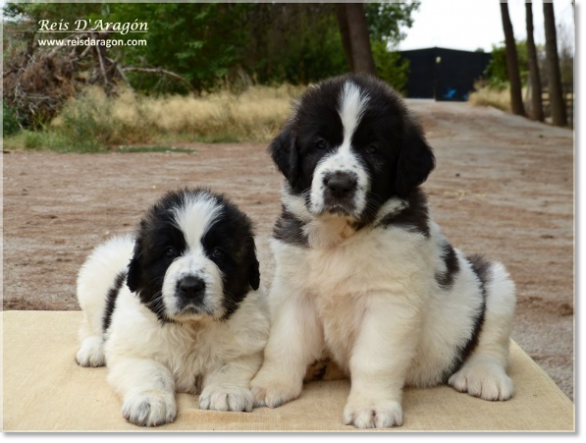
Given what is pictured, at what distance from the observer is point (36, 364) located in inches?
157

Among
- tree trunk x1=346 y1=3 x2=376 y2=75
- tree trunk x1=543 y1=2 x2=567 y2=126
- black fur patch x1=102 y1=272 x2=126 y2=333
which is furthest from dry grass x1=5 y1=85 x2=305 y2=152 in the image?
tree trunk x1=543 y1=2 x2=567 y2=126

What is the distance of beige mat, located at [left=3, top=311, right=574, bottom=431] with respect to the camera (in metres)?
3.20

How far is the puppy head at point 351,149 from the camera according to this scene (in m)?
3.07

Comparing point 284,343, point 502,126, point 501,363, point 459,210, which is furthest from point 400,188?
point 502,126

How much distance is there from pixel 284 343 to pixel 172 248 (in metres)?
0.69

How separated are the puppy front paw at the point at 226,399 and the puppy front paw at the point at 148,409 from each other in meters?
0.17

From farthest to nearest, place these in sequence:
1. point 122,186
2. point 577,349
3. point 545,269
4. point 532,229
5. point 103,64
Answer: point 532,229
point 545,269
point 122,186
point 103,64
point 577,349

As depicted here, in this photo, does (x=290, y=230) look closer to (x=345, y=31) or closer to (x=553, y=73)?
(x=345, y=31)

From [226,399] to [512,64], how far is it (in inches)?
219

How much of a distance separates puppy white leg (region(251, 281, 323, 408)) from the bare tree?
2921mm

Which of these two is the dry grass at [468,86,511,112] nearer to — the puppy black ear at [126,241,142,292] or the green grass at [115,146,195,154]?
the green grass at [115,146,195,154]

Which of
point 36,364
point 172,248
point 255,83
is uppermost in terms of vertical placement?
point 255,83

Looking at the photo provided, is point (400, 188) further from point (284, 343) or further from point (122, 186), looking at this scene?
point (122, 186)

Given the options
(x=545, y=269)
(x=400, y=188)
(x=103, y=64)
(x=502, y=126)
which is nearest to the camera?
(x=400, y=188)
